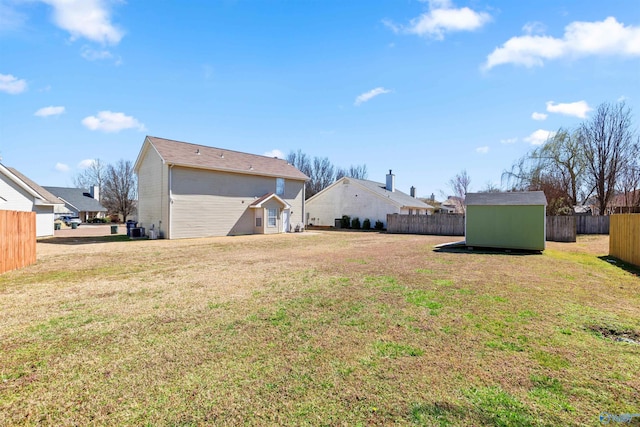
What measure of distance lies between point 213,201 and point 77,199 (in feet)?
128

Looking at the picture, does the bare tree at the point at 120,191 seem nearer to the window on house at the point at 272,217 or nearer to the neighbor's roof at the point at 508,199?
the window on house at the point at 272,217

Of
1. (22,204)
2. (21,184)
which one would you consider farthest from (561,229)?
(21,184)

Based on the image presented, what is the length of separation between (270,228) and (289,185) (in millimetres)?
4734

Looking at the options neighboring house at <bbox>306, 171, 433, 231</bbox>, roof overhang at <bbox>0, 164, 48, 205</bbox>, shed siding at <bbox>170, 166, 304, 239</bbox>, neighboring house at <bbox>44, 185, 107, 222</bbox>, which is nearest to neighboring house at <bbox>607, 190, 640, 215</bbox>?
neighboring house at <bbox>306, 171, 433, 231</bbox>

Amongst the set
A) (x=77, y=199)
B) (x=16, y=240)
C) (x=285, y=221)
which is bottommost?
(x=16, y=240)

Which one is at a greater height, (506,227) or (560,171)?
(560,171)

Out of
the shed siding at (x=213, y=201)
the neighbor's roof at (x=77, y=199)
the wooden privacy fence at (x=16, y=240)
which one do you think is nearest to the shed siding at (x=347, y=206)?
the shed siding at (x=213, y=201)

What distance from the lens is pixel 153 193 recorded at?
21.2m

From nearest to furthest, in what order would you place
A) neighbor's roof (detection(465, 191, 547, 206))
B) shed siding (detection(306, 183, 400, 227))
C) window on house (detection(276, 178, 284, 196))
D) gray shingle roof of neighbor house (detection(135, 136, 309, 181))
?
neighbor's roof (detection(465, 191, 547, 206)), gray shingle roof of neighbor house (detection(135, 136, 309, 181)), window on house (detection(276, 178, 284, 196)), shed siding (detection(306, 183, 400, 227))

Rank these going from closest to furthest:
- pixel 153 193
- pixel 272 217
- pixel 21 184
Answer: pixel 21 184, pixel 153 193, pixel 272 217

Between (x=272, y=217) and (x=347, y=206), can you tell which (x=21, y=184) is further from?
(x=347, y=206)

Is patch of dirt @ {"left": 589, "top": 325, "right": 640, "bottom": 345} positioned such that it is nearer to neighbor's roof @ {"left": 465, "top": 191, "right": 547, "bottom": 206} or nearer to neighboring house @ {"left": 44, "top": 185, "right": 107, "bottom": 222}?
neighbor's roof @ {"left": 465, "top": 191, "right": 547, "bottom": 206}

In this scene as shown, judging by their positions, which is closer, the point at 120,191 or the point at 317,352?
the point at 317,352

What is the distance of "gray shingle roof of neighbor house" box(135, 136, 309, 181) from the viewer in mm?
20719
